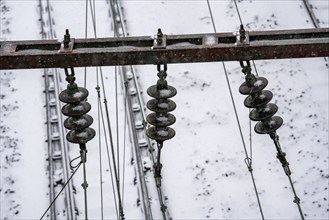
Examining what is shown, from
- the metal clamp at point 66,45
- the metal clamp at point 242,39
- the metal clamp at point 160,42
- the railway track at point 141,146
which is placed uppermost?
the railway track at point 141,146

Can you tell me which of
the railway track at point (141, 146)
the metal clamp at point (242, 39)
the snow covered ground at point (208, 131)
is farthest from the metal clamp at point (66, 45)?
the snow covered ground at point (208, 131)

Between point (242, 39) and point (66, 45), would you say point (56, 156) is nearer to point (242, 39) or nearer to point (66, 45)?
point (66, 45)

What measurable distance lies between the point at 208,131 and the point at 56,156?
8.49ft

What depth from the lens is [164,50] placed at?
166 inches

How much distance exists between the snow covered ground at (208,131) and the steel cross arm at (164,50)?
5017 mm

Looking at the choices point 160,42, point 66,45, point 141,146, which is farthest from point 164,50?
point 141,146

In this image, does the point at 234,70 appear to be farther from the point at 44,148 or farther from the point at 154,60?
the point at 154,60

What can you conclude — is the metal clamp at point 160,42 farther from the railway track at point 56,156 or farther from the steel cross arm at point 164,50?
the railway track at point 56,156

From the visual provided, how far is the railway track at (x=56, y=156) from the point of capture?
355 inches

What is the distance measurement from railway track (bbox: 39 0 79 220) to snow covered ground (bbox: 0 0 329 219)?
0.48 ft

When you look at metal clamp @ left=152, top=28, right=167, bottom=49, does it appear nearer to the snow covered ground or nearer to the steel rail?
the steel rail

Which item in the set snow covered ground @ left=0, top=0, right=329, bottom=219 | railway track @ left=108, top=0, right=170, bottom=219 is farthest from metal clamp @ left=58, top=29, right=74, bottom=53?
snow covered ground @ left=0, top=0, right=329, bottom=219

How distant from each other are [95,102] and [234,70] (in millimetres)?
2665

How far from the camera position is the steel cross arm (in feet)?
13.8
